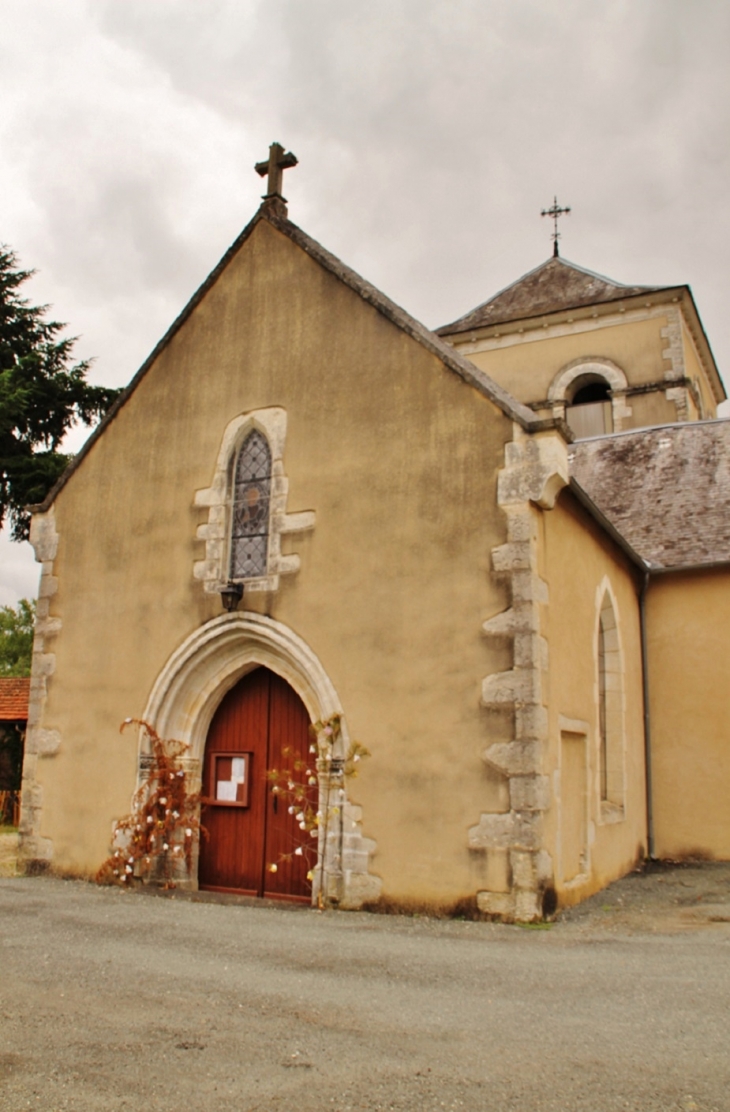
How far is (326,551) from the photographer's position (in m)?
9.14

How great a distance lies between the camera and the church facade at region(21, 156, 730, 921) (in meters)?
8.05

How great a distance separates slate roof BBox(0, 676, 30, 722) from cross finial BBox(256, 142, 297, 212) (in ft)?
44.3

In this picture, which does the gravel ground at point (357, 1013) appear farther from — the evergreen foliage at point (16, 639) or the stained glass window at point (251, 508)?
the evergreen foliage at point (16, 639)

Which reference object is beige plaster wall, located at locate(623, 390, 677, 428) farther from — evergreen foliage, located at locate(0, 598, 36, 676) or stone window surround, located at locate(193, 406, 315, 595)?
evergreen foliage, located at locate(0, 598, 36, 676)

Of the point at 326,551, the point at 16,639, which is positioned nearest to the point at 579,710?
the point at 326,551

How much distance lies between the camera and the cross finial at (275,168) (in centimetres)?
1072

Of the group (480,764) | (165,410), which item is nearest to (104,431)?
(165,410)

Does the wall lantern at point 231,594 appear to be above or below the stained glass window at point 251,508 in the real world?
below

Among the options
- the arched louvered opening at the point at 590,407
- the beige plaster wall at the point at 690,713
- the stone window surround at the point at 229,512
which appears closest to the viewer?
the stone window surround at the point at 229,512

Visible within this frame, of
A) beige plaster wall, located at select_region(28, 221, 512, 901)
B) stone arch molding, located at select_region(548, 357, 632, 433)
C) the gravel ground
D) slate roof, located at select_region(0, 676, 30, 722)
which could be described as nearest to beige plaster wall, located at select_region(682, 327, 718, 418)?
stone arch molding, located at select_region(548, 357, 632, 433)

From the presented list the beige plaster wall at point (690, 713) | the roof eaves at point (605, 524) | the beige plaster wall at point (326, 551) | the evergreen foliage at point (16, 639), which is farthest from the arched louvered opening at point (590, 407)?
the evergreen foliage at point (16, 639)

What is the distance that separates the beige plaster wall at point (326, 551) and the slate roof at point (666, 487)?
4729 mm

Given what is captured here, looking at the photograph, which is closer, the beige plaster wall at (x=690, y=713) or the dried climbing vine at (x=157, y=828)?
the dried climbing vine at (x=157, y=828)

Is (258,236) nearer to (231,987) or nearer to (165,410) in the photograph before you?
(165,410)
